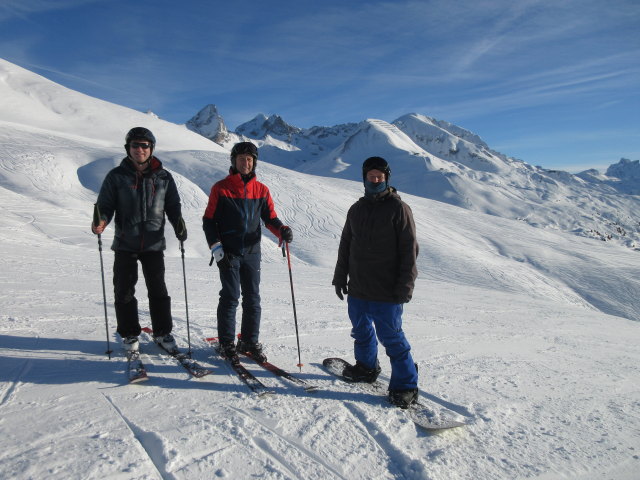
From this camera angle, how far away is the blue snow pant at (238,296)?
394 cm

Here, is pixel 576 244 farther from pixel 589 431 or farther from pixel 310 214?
pixel 589 431

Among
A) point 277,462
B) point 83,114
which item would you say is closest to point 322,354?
point 277,462

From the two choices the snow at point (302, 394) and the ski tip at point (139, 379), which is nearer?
the snow at point (302, 394)

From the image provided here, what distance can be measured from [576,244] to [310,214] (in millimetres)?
18560

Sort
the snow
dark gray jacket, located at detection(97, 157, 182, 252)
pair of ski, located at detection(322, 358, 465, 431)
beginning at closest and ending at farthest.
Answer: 1. the snow
2. pair of ski, located at detection(322, 358, 465, 431)
3. dark gray jacket, located at detection(97, 157, 182, 252)

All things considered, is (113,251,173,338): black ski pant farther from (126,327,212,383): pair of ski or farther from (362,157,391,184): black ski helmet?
(362,157,391,184): black ski helmet

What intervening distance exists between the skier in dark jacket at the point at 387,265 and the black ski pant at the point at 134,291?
Result: 2.06 metres

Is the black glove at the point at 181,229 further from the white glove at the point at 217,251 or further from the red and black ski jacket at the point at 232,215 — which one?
the white glove at the point at 217,251

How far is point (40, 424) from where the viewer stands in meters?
2.65

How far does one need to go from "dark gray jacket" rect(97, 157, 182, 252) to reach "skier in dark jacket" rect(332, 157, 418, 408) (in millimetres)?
2012

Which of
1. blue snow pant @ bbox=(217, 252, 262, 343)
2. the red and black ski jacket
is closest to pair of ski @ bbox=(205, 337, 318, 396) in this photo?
blue snow pant @ bbox=(217, 252, 262, 343)

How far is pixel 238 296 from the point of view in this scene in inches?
160

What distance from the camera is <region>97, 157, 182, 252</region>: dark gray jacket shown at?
12.3 feet

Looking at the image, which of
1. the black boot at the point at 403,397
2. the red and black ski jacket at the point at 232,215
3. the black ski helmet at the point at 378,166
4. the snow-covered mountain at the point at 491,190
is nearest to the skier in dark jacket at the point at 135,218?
the red and black ski jacket at the point at 232,215
